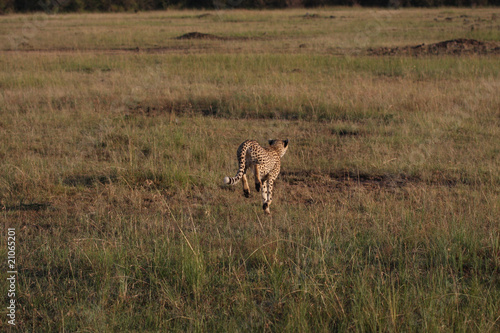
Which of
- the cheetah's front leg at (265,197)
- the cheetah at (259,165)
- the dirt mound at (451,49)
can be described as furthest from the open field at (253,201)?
the dirt mound at (451,49)

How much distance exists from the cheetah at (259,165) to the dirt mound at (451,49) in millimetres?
12050

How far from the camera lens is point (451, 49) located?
15711 millimetres

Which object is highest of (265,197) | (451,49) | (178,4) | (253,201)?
(178,4)

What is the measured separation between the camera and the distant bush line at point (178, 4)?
39.3 metres

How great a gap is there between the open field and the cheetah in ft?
0.72

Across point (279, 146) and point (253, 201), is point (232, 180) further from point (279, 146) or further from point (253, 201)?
point (279, 146)

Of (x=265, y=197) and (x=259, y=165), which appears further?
(x=265, y=197)

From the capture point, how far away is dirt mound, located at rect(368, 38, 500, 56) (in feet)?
50.5

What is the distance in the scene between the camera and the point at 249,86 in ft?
34.6

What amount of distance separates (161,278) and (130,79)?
28.6 feet

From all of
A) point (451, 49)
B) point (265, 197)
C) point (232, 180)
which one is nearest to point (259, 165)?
point (265, 197)

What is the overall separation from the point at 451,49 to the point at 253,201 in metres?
12.9

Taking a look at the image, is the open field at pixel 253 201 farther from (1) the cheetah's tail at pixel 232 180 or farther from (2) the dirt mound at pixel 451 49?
(2) the dirt mound at pixel 451 49

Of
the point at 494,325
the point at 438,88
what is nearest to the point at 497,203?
the point at 494,325
